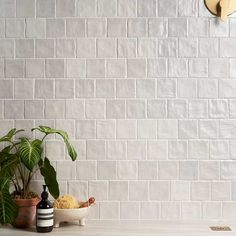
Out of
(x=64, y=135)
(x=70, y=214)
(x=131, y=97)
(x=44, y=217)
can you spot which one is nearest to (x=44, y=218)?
(x=44, y=217)

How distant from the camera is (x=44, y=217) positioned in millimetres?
1647

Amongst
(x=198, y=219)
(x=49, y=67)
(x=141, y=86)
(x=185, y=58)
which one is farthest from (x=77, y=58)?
(x=198, y=219)

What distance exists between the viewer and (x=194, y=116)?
1868 mm

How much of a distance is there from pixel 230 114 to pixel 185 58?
33 centimetres

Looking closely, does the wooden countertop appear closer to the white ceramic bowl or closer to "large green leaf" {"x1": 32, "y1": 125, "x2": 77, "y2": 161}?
the white ceramic bowl

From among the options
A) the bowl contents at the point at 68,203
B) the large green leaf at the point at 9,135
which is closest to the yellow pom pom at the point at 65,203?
the bowl contents at the point at 68,203

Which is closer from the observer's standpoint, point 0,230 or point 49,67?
point 0,230

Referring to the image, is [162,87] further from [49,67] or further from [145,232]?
[145,232]

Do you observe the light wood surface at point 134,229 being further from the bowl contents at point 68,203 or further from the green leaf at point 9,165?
the green leaf at point 9,165

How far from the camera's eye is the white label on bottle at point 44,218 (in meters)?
1.65

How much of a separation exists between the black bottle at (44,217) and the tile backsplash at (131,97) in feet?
0.72

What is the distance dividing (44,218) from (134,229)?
373mm

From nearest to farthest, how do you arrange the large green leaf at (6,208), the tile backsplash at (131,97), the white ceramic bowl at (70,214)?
1. the large green leaf at (6,208)
2. the white ceramic bowl at (70,214)
3. the tile backsplash at (131,97)

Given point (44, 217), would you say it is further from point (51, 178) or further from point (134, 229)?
point (134, 229)
